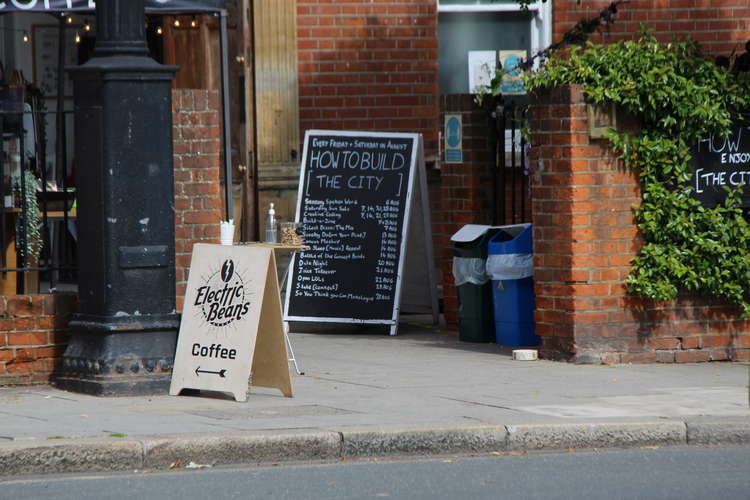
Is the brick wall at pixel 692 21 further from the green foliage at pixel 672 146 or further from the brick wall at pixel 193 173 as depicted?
the brick wall at pixel 193 173

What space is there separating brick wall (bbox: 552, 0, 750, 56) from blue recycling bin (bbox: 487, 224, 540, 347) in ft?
13.4

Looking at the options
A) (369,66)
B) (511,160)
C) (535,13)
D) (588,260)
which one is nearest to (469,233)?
(511,160)

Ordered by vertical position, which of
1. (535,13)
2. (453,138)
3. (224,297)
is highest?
(535,13)

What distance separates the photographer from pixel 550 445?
24.2 feet

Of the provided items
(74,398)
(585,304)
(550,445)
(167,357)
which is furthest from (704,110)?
(74,398)

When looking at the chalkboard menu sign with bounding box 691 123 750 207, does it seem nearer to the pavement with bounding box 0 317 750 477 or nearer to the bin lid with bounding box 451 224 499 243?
the pavement with bounding box 0 317 750 477

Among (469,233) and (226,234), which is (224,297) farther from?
(469,233)

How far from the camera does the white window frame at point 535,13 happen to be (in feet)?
45.6

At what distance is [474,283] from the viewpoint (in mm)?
11047

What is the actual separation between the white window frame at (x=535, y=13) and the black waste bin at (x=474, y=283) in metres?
3.37

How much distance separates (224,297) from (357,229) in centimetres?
345

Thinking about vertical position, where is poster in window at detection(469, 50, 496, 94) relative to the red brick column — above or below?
above

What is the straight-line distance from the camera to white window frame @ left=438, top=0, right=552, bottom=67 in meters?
13.9

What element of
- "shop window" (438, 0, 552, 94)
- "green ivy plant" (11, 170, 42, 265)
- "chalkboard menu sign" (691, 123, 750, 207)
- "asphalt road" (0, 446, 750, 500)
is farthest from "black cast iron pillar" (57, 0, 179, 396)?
Answer: "shop window" (438, 0, 552, 94)
